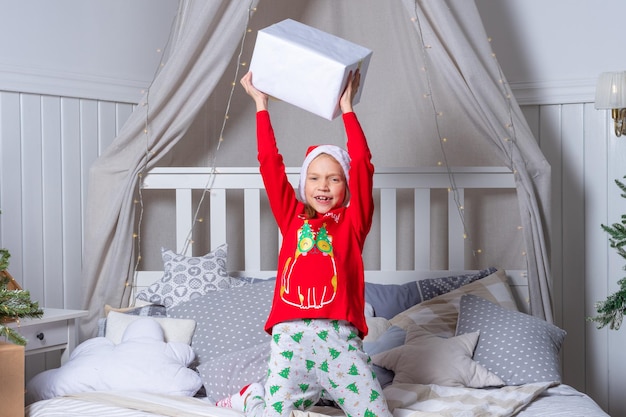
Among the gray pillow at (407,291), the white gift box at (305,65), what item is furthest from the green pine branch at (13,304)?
the gray pillow at (407,291)

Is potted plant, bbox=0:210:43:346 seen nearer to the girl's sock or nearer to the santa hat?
the girl's sock

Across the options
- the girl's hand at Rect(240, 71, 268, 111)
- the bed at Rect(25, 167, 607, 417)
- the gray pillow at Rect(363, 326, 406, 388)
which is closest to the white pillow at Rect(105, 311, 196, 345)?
the bed at Rect(25, 167, 607, 417)

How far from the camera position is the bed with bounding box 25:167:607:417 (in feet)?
6.98

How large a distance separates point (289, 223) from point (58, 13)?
4.55 feet

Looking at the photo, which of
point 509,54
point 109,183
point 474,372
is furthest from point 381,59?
point 474,372

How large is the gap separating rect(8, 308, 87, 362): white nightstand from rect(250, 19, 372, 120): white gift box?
0.93 m

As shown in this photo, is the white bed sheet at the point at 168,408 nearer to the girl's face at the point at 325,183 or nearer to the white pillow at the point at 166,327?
the white pillow at the point at 166,327

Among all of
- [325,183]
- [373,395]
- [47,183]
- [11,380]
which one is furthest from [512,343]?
[47,183]

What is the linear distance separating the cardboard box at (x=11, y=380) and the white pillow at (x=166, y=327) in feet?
1.52

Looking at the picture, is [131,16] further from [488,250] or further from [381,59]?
[488,250]

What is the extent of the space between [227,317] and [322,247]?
0.66m

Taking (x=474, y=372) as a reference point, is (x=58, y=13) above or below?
above

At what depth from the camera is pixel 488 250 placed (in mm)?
3074

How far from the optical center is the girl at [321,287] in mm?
1886
